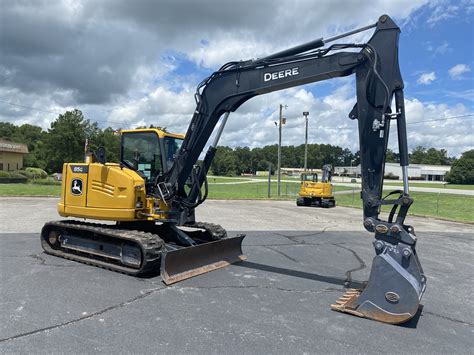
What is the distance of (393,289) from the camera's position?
5.17 meters

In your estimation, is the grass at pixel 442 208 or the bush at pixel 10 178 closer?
the grass at pixel 442 208

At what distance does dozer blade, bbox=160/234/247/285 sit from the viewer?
6.62 meters

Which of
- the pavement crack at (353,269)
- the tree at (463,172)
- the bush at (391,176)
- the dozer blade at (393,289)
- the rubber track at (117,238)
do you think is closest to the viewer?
the dozer blade at (393,289)

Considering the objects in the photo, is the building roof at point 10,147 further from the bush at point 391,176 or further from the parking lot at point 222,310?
the bush at point 391,176

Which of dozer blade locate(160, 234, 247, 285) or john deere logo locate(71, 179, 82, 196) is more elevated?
john deere logo locate(71, 179, 82, 196)

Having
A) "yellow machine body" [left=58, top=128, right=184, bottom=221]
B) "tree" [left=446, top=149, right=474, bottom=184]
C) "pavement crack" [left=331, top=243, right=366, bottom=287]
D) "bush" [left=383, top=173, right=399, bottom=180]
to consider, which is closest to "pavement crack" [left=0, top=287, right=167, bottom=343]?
"yellow machine body" [left=58, top=128, right=184, bottom=221]

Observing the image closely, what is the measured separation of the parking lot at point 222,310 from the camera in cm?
438

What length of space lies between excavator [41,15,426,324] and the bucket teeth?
0.05 feet

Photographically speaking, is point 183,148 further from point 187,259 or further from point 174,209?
point 187,259

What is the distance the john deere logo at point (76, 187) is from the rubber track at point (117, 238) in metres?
0.66

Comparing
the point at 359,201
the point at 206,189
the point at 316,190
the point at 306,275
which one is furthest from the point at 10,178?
the point at 306,275

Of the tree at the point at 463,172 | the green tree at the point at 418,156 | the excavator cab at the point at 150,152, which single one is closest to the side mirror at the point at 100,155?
the excavator cab at the point at 150,152

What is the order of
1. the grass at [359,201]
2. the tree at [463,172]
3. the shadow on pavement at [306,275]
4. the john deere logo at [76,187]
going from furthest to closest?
1. the tree at [463,172]
2. the grass at [359,201]
3. the john deere logo at [76,187]
4. the shadow on pavement at [306,275]

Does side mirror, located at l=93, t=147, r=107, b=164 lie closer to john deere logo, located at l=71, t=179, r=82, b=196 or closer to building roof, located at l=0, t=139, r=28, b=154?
john deere logo, located at l=71, t=179, r=82, b=196
